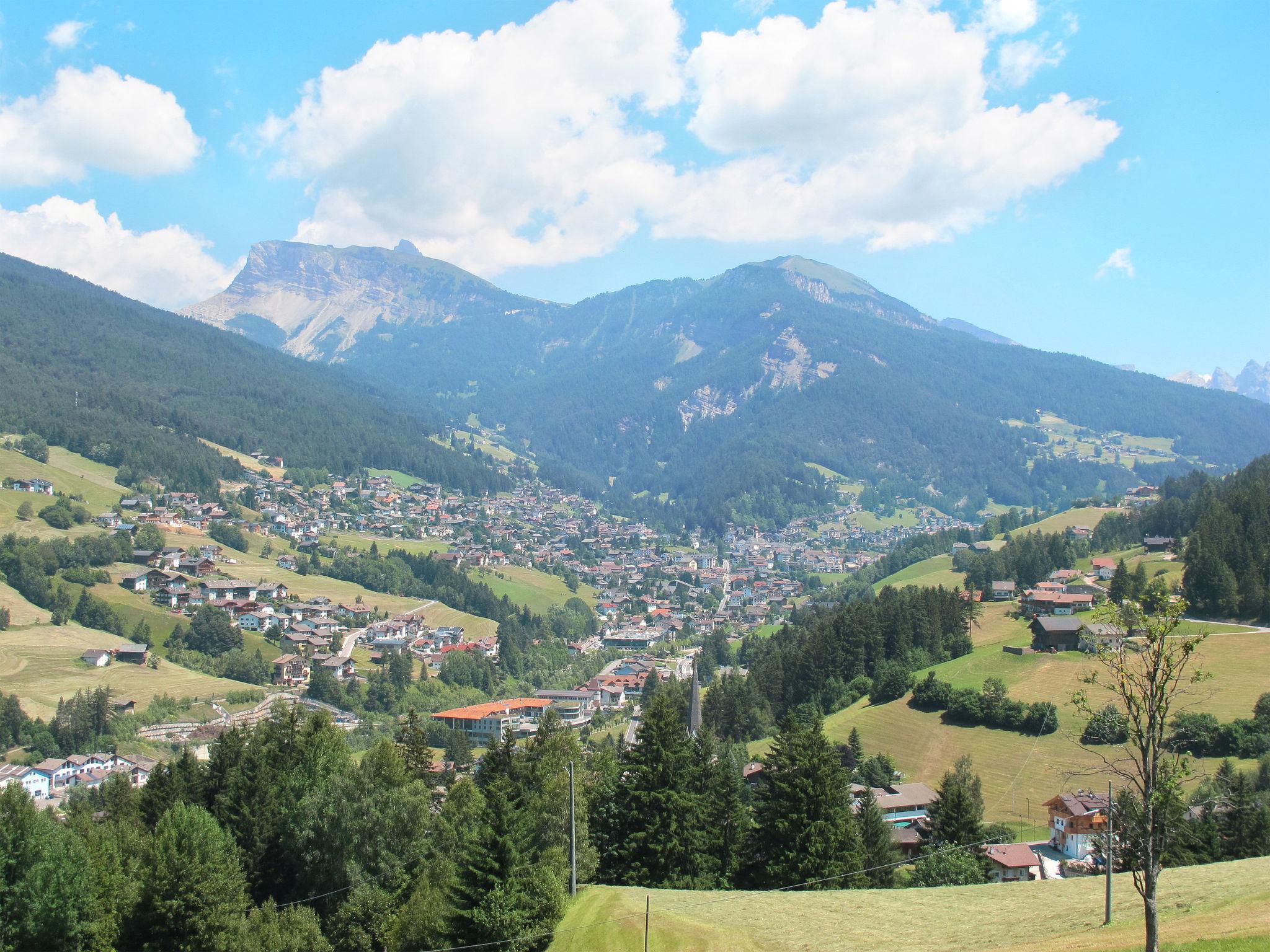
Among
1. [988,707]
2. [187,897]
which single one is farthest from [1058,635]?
[187,897]

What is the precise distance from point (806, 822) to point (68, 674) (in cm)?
6836

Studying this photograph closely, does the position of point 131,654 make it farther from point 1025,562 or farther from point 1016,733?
point 1025,562

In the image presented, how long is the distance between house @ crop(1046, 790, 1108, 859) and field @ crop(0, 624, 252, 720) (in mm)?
62643

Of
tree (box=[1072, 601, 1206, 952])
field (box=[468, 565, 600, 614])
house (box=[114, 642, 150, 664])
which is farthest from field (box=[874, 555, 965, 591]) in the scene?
tree (box=[1072, 601, 1206, 952])

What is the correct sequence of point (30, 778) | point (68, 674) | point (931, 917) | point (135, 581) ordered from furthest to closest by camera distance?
point (135, 581) → point (68, 674) → point (30, 778) → point (931, 917)

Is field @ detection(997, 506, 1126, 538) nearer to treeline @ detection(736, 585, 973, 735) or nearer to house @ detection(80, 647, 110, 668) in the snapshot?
treeline @ detection(736, 585, 973, 735)

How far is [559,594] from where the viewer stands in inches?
5522

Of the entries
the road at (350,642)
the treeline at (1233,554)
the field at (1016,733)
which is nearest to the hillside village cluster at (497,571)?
the road at (350,642)

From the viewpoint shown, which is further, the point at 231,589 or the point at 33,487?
the point at 33,487

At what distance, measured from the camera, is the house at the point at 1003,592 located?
81375mm

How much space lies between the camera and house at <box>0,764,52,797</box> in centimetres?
5816

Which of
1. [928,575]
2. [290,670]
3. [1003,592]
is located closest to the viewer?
[1003,592]

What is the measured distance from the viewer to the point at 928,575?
117812 mm

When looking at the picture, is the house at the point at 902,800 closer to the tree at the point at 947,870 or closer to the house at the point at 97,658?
the tree at the point at 947,870
